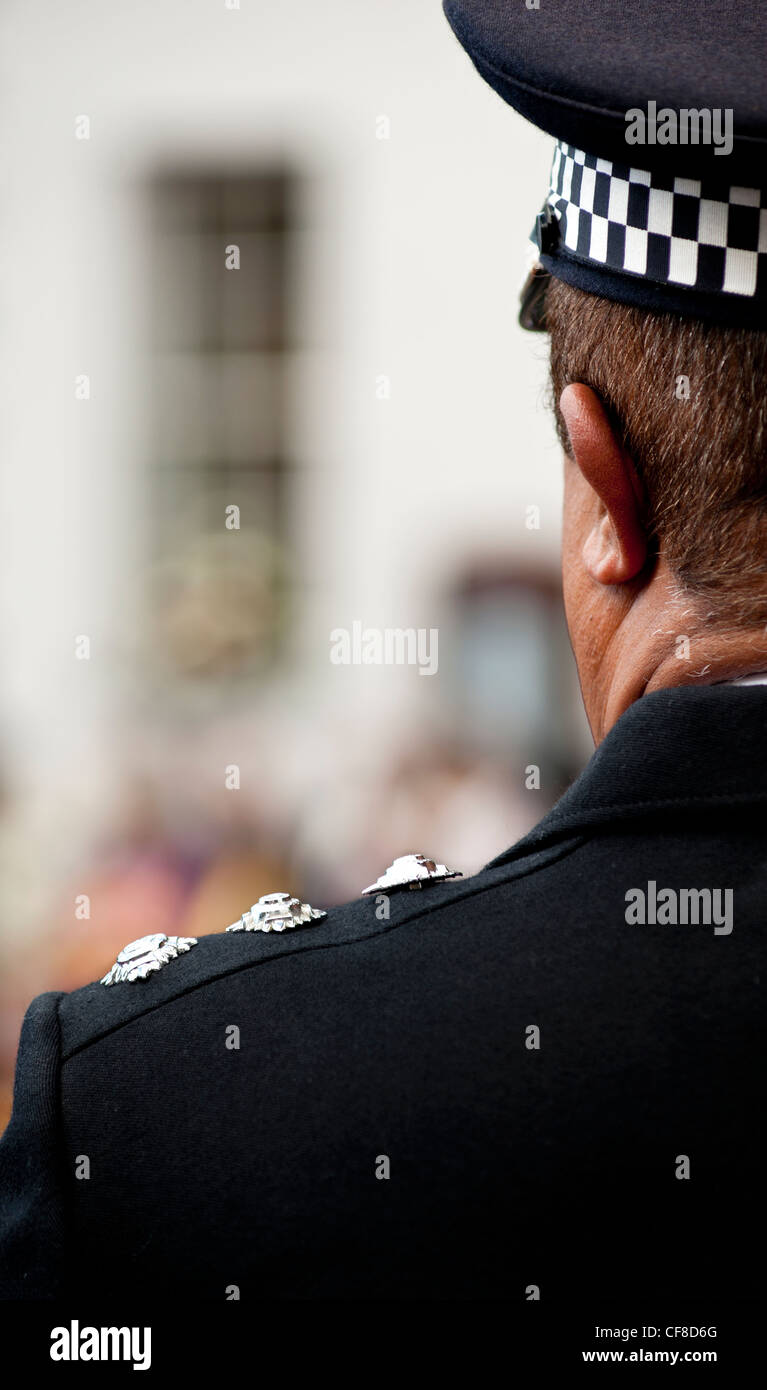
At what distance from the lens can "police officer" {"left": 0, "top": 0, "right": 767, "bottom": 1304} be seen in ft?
2.92

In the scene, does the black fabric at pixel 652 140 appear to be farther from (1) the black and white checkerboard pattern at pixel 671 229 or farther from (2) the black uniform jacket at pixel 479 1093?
(2) the black uniform jacket at pixel 479 1093

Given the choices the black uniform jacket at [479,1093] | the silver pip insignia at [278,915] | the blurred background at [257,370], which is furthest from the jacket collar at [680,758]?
the blurred background at [257,370]

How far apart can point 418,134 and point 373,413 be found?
1.14 m

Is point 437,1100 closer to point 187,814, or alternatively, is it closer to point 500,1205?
point 500,1205

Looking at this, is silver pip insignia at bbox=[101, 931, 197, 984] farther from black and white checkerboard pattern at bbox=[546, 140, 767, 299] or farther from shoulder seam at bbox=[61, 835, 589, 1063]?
black and white checkerboard pattern at bbox=[546, 140, 767, 299]

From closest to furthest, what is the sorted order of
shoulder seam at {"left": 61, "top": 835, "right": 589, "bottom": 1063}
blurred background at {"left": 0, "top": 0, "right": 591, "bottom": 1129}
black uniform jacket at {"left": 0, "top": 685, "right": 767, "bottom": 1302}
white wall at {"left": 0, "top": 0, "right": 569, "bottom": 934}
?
1. black uniform jacket at {"left": 0, "top": 685, "right": 767, "bottom": 1302}
2. shoulder seam at {"left": 61, "top": 835, "right": 589, "bottom": 1063}
3. blurred background at {"left": 0, "top": 0, "right": 591, "bottom": 1129}
4. white wall at {"left": 0, "top": 0, "right": 569, "bottom": 934}

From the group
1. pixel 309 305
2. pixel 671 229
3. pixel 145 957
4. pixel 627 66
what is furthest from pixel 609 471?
pixel 309 305

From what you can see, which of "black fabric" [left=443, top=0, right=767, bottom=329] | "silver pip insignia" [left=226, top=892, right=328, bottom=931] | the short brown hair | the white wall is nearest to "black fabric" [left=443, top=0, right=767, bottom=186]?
"black fabric" [left=443, top=0, right=767, bottom=329]

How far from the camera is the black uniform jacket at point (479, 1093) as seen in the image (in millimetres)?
884

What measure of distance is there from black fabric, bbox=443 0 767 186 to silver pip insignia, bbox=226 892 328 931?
2.10 ft

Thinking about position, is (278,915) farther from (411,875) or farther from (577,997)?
(577,997)

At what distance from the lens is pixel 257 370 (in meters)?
5.62

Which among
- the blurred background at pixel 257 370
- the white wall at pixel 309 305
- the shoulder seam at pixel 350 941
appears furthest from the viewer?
the white wall at pixel 309 305

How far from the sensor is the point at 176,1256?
931 mm
